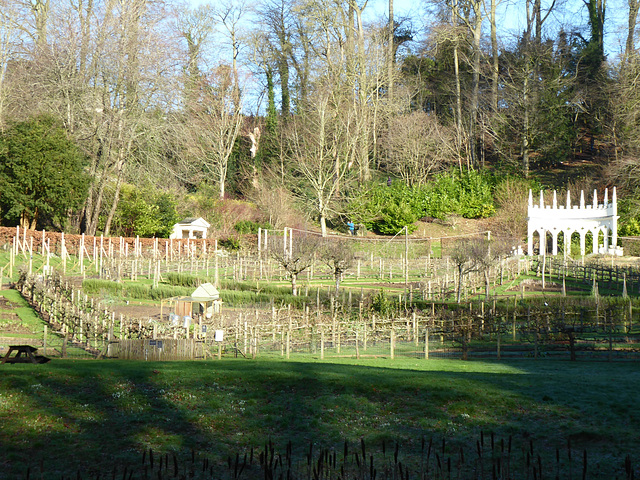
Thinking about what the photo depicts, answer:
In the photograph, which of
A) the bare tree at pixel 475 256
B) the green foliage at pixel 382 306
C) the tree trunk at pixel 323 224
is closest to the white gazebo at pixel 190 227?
the tree trunk at pixel 323 224

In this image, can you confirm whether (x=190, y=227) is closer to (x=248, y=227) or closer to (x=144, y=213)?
(x=144, y=213)

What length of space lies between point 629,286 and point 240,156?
40536 millimetres

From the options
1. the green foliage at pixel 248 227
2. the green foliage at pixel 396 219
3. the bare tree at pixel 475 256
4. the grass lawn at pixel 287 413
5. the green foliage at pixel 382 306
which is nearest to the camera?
the grass lawn at pixel 287 413

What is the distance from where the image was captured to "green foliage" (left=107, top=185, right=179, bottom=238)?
5025 cm

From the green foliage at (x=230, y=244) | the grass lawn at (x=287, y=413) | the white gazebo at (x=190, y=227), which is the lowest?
the grass lawn at (x=287, y=413)

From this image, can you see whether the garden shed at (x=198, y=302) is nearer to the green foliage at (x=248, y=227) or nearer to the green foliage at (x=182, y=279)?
the green foliage at (x=182, y=279)

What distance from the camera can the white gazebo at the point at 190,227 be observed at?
52.8 metres

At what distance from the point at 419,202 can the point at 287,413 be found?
46.3 meters

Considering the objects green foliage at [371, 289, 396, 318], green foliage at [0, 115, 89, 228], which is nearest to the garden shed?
green foliage at [371, 289, 396, 318]

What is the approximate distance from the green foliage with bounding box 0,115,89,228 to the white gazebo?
7.96 m

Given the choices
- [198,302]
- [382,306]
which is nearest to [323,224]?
[382,306]

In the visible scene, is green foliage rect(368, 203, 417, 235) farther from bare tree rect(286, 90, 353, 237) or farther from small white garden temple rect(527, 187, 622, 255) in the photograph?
small white garden temple rect(527, 187, 622, 255)

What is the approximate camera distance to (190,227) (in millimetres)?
52875

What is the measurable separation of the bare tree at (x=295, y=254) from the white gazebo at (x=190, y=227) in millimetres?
15022
